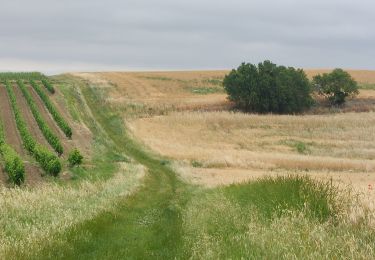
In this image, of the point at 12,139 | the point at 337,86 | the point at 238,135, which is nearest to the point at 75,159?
the point at 12,139

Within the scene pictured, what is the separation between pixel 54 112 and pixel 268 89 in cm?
3535

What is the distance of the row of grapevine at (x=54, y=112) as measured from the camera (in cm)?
5170

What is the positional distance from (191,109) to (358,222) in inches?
2756

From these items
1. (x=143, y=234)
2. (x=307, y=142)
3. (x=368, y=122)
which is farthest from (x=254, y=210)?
(x=368, y=122)

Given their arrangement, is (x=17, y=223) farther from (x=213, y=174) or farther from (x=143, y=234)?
(x=213, y=174)

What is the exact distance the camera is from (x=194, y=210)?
19641 millimetres

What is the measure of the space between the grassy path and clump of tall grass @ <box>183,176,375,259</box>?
0.73 m

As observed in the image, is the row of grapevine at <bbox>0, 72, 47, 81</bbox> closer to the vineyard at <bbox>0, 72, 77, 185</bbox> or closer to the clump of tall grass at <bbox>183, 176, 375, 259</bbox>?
the vineyard at <bbox>0, 72, 77, 185</bbox>

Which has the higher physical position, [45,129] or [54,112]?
[54,112]

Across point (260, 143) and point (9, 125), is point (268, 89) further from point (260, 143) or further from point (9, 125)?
point (9, 125)

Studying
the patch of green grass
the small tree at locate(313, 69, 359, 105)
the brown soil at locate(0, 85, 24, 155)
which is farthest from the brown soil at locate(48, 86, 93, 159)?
the small tree at locate(313, 69, 359, 105)

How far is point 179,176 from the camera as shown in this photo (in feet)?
124

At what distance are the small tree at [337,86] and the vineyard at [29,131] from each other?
45.5 m

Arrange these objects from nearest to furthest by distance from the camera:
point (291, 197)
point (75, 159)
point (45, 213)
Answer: point (291, 197)
point (45, 213)
point (75, 159)
